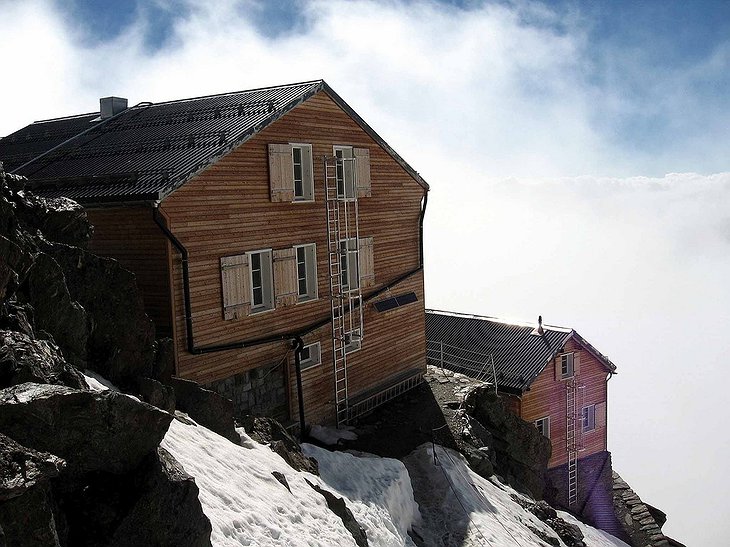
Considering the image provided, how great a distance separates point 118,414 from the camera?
959 cm

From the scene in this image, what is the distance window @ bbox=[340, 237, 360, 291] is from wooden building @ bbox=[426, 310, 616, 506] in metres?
9.86

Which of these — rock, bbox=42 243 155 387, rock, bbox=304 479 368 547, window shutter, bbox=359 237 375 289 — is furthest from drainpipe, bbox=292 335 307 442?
rock, bbox=304 479 368 547

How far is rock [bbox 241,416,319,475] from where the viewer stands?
17609mm

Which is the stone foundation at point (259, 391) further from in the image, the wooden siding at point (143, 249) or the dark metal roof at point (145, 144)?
the dark metal roof at point (145, 144)

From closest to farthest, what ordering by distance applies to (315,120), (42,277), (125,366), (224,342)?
(42,277) < (125,366) < (224,342) < (315,120)

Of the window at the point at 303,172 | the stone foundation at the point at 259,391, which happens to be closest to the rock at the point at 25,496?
the stone foundation at the point at 259,391

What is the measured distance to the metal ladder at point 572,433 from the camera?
35062mm

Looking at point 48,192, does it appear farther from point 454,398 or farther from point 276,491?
point 454,398

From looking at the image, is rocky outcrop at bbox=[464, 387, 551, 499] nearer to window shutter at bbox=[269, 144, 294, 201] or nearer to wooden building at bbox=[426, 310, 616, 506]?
wooden building at bbox=[426, 310, 616, 506]

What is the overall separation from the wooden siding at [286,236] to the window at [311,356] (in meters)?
0.27

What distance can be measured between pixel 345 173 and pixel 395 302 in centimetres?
561

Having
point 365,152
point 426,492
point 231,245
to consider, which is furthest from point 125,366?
point 365,152

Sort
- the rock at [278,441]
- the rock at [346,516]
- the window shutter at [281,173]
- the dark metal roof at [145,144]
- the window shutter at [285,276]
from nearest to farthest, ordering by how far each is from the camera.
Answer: the rock at [346,516]
the rock at [278,441]
the dark metal roof at [145,144]
the window shutter at [281,173]
the window shutter at [285,276]

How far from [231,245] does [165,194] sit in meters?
2.90
